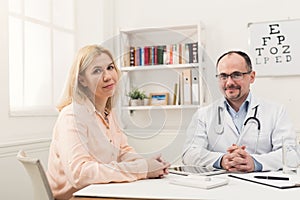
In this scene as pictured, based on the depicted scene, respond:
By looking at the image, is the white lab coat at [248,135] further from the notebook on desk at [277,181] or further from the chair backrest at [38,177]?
the chair backrest at [38,177]

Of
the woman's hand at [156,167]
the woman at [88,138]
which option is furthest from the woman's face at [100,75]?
the woman's hand at [156,167]

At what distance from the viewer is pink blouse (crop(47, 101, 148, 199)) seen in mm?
1545

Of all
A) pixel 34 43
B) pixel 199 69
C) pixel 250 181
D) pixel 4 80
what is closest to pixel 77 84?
pixel 250 181

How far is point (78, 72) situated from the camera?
1686 mm

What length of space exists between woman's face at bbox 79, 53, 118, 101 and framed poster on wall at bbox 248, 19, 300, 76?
2.01 m

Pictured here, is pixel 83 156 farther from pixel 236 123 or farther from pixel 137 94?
pixel 137 94

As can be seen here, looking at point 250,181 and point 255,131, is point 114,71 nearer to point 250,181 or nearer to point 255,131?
point 250,181

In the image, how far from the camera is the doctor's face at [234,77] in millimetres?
2362

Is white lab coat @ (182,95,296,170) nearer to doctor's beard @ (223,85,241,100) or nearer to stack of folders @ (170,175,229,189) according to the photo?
doctor's beard @ (223,85,241,100)

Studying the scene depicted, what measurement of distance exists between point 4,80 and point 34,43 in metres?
0.59

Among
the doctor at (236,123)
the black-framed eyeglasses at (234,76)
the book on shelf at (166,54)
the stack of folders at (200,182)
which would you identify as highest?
the book on shelf at (166,54)

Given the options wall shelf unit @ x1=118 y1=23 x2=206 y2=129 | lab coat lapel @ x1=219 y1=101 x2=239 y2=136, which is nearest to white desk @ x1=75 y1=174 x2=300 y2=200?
lab coat lapel @ x1=219 y1=101 x2=239 y2=136

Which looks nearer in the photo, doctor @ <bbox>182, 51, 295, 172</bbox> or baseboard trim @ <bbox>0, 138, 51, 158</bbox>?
doctor @ <bbox>182, 51, 295, 172</bbox>

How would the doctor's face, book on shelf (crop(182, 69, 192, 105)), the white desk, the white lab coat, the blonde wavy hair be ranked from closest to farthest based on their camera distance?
1. the white desk
2. the blonde wavy hair
3. the white lab coat
4. the doctor's face
5. book on shelf (crop(182, 69, 192, 105))
